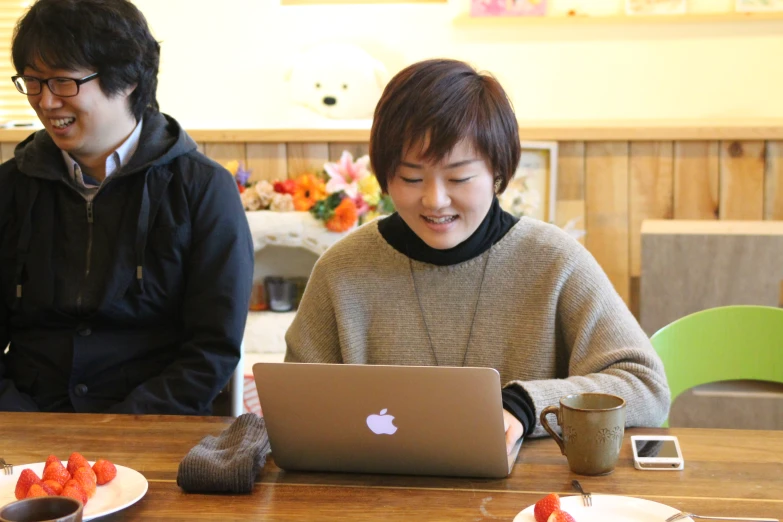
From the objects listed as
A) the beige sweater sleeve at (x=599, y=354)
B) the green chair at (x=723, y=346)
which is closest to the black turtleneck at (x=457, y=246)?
the beige sweater sleeve at (x=599, y=354)

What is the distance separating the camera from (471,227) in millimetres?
1394

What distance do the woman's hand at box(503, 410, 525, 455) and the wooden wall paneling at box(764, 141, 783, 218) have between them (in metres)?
1.98

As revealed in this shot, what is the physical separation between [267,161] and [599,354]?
1.99 m

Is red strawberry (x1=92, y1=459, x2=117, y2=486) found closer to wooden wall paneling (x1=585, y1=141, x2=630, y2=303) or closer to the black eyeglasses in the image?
the black eyeglasses

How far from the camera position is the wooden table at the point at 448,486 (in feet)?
3.29

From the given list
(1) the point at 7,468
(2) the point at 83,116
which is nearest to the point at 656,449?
(1) the point at 7,468

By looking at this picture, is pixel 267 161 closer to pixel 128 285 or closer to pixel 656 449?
pixel 128 285

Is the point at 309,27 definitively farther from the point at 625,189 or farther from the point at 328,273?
the point at 328,273

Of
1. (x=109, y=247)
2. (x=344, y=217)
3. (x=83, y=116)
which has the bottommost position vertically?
(x=344, y=217)

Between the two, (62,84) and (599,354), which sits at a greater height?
(62,84)

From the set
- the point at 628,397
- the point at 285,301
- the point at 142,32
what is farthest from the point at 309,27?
the point at 628,397

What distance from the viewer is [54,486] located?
3.29 feet

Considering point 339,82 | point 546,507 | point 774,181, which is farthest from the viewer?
point 339,82

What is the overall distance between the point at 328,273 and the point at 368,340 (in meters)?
0.12
